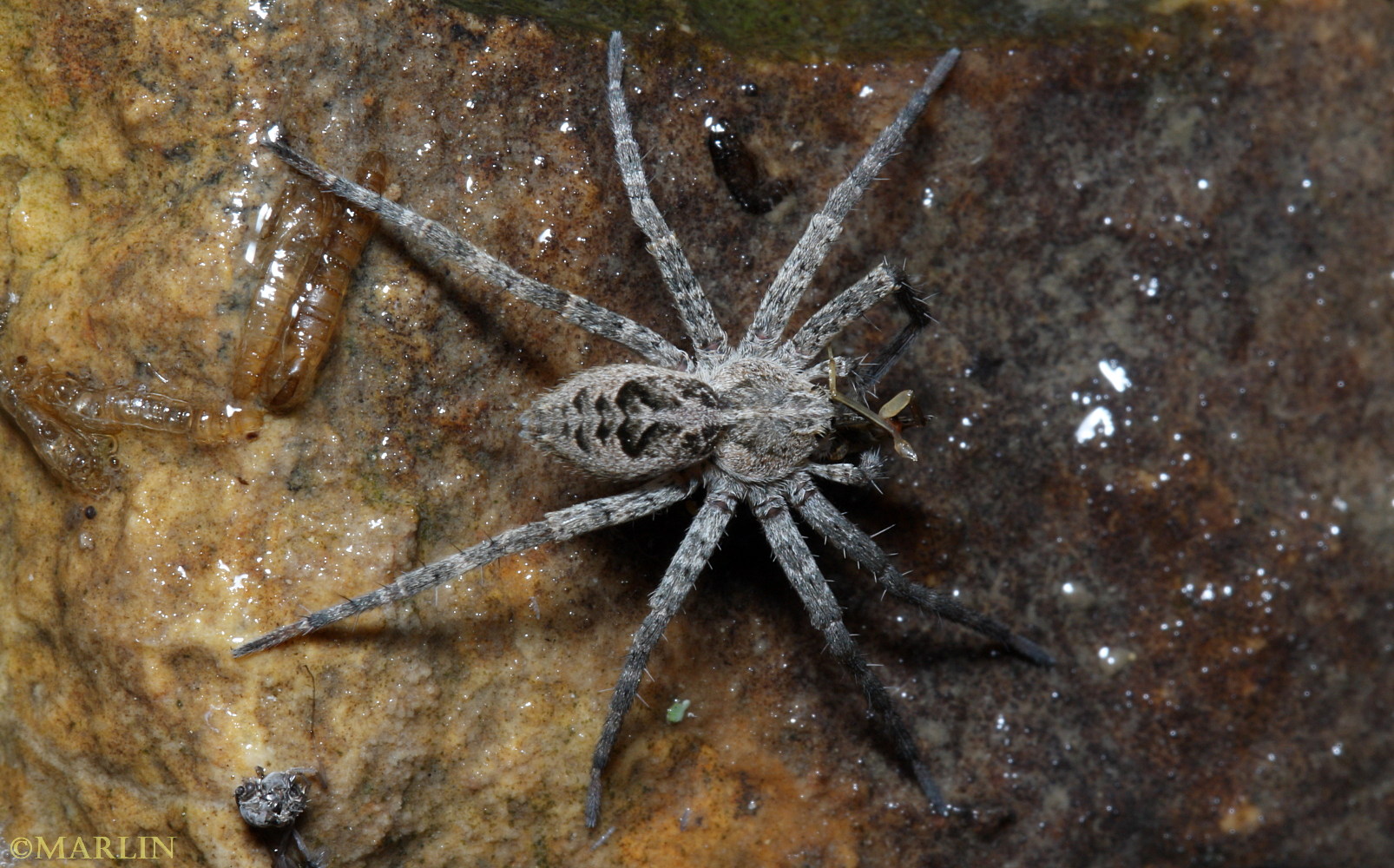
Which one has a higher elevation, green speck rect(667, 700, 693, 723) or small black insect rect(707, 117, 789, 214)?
small black insect rect(707, 117, 789, 214)

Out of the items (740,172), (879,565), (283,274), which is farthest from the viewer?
(740,172)

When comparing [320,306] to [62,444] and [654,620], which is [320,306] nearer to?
[62,444]

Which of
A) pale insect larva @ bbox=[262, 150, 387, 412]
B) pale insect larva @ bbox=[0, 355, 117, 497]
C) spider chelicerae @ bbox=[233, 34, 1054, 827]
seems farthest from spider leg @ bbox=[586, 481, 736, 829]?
pale insect larva @ bbox=[0, 355, 117, 497]

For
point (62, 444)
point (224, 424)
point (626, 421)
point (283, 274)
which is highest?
point (283, 274)

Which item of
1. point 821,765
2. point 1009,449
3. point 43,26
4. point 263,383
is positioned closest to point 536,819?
point 821,765

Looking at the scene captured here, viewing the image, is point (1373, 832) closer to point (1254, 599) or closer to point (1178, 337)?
point (1254, 599)

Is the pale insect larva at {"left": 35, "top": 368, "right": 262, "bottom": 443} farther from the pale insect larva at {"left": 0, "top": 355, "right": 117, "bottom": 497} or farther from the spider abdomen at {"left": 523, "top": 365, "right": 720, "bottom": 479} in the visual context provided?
the spider abdomen at {"left": 523, "top": 365, "right": 720, "bottom": 479}

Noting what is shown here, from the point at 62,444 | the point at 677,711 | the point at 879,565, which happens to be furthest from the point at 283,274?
the point at 879,565
